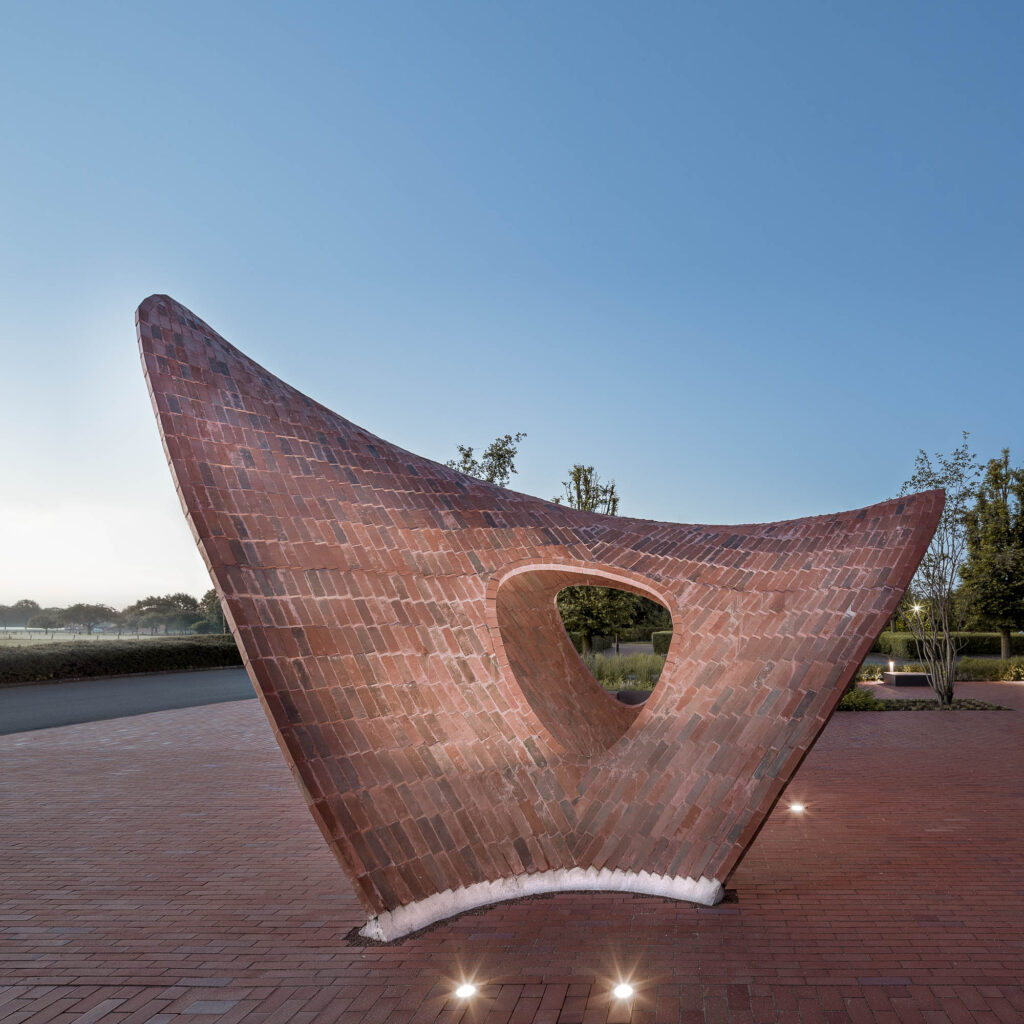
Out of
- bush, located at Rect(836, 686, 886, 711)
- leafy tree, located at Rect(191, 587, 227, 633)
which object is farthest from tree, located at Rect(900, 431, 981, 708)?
leafy tree, located at Rect(191, 587, 227, 633)

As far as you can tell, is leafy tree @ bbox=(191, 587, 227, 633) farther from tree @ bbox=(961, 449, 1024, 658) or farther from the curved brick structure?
the curved brick structure

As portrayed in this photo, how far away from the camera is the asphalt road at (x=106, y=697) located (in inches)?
626

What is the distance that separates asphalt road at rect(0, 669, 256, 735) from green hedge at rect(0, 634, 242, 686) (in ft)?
1.35

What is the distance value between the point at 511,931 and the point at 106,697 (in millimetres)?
18295

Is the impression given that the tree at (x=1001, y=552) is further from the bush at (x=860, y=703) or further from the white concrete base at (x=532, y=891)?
the white concrete base at (x=532, y=891)

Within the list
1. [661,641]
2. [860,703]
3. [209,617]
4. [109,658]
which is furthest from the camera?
[209,617]

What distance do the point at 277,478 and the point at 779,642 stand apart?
4147 millimetres

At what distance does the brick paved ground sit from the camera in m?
4.09

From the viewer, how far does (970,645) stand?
3312 centimetres

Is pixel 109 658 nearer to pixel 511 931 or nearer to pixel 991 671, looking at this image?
pixel 511 931

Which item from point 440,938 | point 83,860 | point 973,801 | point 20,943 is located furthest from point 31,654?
point 973,801

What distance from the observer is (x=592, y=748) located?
7355 millimetres

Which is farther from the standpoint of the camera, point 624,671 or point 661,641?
point 661,641

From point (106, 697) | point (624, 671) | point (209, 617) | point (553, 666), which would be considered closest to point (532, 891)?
point (553, 666)
